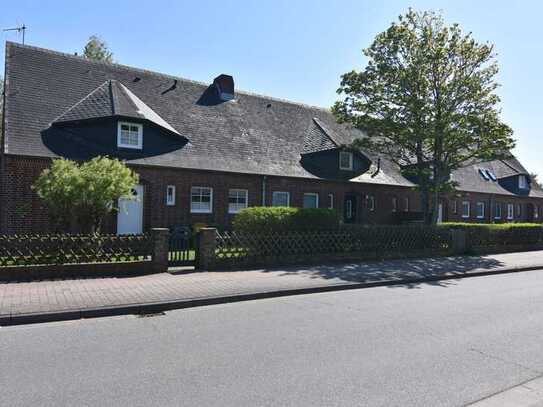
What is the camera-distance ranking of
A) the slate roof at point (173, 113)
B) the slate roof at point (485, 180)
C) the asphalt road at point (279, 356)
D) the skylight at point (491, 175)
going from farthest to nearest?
the skylight at point (491, 175), the slate roof at point (485, 180), the slate roof at point (173, 113), the asphalt road at point (279, 356)

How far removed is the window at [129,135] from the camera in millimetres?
18781

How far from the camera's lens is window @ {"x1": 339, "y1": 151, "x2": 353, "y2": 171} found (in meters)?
25.8

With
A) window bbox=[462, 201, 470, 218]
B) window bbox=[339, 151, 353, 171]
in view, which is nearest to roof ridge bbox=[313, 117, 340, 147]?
window bbox=[339, 151, 353, 171]

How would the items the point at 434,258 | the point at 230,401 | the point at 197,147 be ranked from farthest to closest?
the point at 197,147
the point at 434,258
the point at 230,401

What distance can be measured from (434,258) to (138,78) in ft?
55.8

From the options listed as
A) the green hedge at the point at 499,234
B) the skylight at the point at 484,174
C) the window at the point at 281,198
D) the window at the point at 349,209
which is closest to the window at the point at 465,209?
the skylight at the point at 484,174

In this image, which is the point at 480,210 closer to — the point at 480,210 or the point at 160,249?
the point at 480,210

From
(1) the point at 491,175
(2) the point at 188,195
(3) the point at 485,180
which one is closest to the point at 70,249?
(2) the point at 188,195

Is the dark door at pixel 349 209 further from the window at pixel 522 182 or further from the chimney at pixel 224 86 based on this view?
the window at pixel 522 182

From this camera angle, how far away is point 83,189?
41.5 feet

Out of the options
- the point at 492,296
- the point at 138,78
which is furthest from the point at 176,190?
the point at 492,296

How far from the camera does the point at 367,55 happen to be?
69.9ft

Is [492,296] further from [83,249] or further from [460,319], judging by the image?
[83,249]

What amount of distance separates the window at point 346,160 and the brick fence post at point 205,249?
14.5 metres
